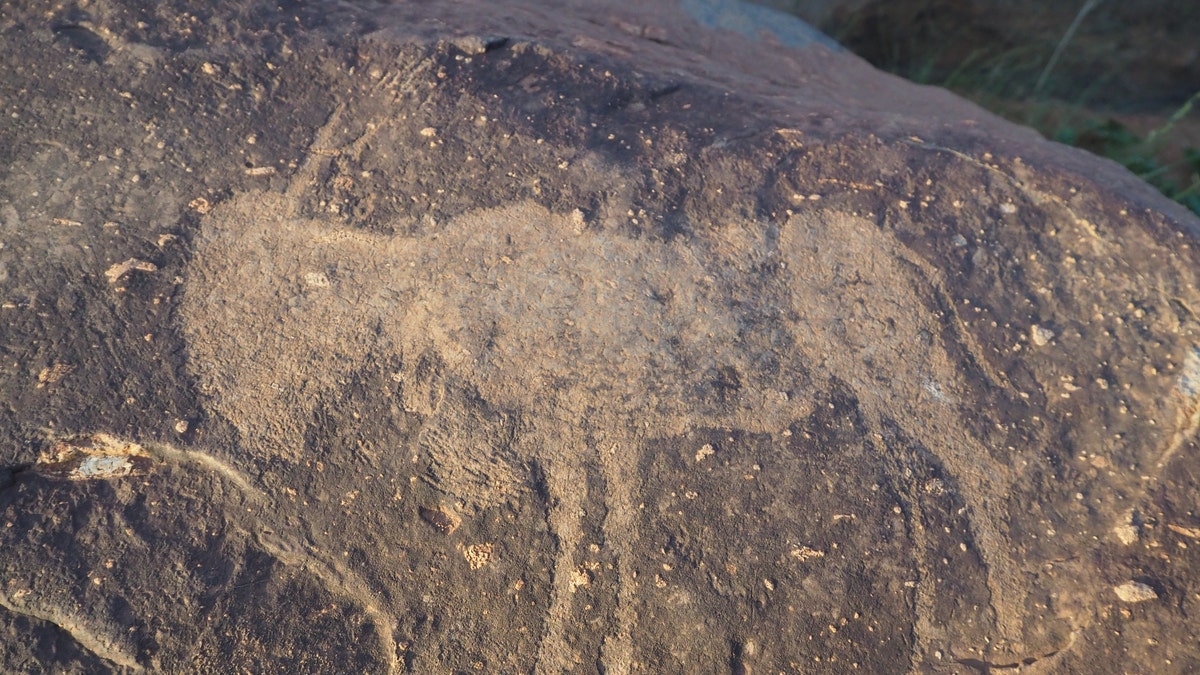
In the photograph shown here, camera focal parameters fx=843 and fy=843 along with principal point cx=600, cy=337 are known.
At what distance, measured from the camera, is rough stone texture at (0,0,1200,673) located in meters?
1.14

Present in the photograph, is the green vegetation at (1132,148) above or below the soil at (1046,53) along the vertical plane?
below

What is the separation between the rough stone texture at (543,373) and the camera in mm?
1142

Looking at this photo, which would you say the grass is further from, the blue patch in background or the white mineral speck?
the white mineral speck

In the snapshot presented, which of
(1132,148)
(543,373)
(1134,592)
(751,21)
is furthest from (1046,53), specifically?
(543,373)

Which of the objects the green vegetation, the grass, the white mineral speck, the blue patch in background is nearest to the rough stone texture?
the white mineral speck

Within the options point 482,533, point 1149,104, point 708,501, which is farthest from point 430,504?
point 1149,104

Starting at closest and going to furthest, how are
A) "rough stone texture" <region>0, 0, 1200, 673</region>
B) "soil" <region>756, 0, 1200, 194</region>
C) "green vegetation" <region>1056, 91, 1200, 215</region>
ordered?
"rough stone texture" <region>0, 0, 1200, 673</region> < "green vegetation" <region>1056, 91, 1200, 215</region> < "soil" <region>756, 0, 1200, 194</region>

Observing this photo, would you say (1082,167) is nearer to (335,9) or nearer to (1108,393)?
(1108,393)

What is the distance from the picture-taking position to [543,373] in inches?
49.9

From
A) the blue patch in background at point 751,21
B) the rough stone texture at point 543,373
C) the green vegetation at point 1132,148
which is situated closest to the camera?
the rough stone texture at point 543,373

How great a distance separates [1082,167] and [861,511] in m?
0.96

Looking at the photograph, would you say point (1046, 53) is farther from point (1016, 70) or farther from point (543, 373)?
point (543, 373)

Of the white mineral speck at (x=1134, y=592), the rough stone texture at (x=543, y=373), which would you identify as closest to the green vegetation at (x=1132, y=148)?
the rough stone texture at (x=543, y=373)

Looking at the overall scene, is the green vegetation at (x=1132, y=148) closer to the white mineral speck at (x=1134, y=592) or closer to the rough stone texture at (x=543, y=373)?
the rough stone texture at (x=543, y=373)
